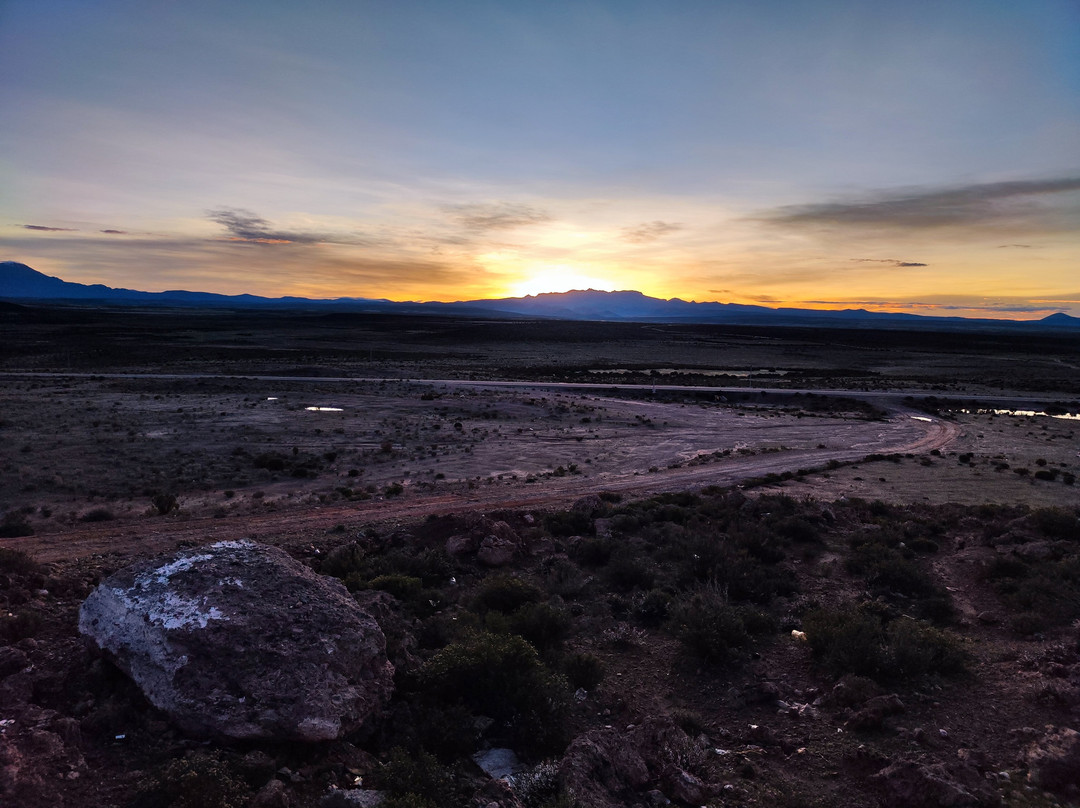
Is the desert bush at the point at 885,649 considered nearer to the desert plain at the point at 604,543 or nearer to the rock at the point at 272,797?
the desert plain at the point at 604,543

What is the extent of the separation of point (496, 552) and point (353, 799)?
7.16m

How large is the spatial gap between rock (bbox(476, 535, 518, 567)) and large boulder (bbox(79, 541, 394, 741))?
491cm

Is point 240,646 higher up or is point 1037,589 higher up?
point 240,646

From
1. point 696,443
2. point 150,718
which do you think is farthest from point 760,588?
point 696,443

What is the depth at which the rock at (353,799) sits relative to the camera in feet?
16.7

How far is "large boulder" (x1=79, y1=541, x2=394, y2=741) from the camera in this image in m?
5.77

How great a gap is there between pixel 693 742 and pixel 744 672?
218 cm

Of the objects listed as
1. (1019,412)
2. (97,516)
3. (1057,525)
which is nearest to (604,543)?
(1057,525)

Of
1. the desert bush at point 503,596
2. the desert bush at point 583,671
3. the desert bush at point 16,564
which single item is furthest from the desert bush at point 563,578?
the desert bush at point 16,564

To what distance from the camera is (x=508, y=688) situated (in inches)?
276

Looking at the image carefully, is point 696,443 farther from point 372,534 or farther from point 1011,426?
point 1011,426

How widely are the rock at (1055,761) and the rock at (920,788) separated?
2.86ft

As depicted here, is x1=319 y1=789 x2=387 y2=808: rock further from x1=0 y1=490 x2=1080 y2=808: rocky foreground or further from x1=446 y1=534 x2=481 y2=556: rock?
x1=446 y1=534 x2=481 y2=556: rock

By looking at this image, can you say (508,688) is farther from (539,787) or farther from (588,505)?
(588,505)
